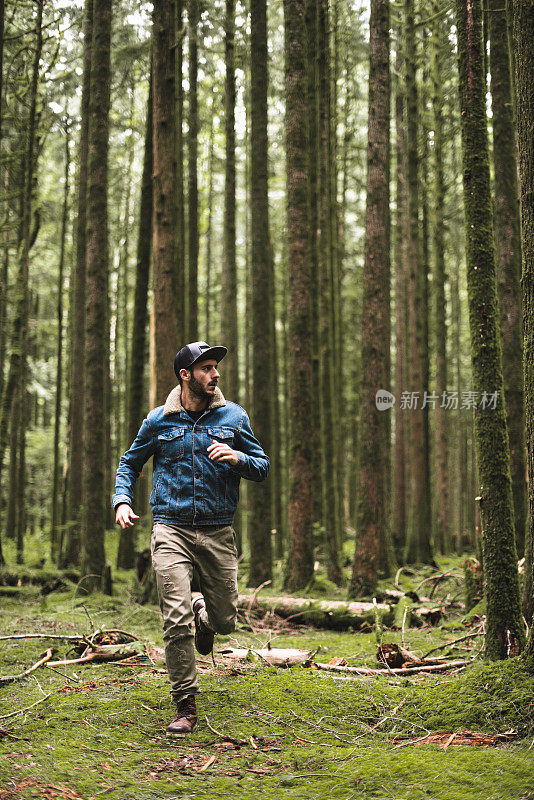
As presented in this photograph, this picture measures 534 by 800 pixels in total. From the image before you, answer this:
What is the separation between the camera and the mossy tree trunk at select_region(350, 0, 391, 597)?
961 cm

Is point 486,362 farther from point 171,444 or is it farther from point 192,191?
point 192,191

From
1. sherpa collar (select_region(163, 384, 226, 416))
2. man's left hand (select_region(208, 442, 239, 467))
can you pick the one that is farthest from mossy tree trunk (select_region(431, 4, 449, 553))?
man's left hand (select_region(208, 442, 239, 467))

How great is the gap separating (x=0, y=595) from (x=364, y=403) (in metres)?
5.80

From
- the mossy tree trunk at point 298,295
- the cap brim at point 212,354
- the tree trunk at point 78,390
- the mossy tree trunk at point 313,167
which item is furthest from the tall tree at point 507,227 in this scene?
the tree trunk at point 78,390

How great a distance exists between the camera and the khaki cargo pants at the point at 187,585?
438cm

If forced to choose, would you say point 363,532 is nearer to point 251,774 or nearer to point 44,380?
point 251,774

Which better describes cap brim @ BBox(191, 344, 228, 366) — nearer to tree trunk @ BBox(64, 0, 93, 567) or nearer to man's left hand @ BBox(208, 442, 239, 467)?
man's left hand @ BBox(208, 442, 239, 467)

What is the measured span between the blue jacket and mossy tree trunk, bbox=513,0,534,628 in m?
1.75

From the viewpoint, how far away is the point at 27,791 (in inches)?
121

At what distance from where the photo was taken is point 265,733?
4266mm

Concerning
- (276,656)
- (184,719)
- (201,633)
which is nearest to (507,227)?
(276,656)

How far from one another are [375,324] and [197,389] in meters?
5.50

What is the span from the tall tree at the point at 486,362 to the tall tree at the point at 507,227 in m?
3.48

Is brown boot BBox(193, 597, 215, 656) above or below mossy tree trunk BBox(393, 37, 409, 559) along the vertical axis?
below
